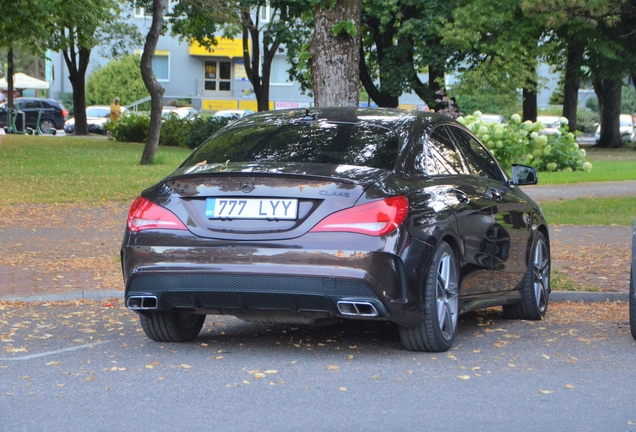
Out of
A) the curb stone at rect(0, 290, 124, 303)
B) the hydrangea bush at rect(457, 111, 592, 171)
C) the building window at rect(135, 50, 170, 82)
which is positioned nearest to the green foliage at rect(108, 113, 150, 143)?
the hydrangea bush at rect(457, 111, 592, 171)

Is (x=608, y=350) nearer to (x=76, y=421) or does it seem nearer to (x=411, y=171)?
(x=411, y=171)

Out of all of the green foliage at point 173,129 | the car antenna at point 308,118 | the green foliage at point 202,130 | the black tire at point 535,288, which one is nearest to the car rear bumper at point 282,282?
the car antenna at point 308,118

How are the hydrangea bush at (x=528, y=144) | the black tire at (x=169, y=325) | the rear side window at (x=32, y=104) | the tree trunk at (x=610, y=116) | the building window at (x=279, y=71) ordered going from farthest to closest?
the building window at (x=279, y=71) → the rear side window at (x=32, y=104) → the tree trunk at (x=610, y=116) → the hydrangea bush at (x=528, y=144) → the black tire at (x=169, y=325)

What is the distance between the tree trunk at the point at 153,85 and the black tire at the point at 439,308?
65.4 feet

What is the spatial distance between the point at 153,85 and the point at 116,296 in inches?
707

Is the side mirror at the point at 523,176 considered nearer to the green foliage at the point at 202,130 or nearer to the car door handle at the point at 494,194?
the car door handle at the point at 494,194

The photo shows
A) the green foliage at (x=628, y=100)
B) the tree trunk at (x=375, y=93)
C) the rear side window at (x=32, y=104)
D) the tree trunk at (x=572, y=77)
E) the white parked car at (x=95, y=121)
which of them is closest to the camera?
the tree trunk at (x=572, y=77)

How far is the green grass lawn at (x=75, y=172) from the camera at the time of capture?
57.4ft

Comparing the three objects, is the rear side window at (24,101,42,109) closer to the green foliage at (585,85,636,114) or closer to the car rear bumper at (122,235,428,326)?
the green foliage at (585,85,636,114)

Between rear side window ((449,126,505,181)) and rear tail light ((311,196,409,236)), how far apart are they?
5.55 ft

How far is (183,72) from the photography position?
7544 cm

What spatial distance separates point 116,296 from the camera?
8.57 meters

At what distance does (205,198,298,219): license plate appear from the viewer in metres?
5.73

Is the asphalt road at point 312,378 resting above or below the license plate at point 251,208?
below
